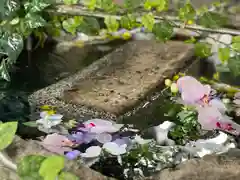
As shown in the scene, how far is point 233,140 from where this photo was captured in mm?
985

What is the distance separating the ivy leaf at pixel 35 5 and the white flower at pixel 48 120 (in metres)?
0.33

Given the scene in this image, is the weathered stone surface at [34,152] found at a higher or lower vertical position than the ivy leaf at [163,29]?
lower

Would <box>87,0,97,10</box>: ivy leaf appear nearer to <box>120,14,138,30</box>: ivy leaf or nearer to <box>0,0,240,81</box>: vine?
<box>0,0,240,81</box>: vine

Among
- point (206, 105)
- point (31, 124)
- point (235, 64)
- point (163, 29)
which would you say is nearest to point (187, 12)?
point (163, 29)

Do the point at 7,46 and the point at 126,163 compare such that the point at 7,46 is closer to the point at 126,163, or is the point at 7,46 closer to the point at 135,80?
the point at 135,80

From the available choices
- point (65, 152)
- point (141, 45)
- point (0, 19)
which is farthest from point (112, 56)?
point (65, 152)

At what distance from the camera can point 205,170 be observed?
2.69ft

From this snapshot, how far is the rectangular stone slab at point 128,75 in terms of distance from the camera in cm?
116

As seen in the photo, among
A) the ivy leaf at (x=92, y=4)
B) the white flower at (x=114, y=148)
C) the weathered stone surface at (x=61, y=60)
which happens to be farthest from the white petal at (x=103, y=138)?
the ivy leaf at (x=92, y=4)

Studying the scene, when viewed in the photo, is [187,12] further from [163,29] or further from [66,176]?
[66,176]

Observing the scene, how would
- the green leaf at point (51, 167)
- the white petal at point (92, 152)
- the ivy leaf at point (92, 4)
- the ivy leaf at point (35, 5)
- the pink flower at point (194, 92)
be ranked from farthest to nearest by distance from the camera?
the ivy leaf at point (92, 4)
the ivy leaf at point (35, 5)
the pink flower at point (194, 92)
the white petal at point (92, 152)
the green leaf at point (51, 167)

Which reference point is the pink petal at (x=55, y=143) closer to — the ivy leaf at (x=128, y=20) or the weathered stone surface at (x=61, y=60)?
the weathered stone surface at (x=61, y=60)

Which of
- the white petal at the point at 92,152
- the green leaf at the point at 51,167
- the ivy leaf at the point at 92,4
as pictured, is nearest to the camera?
the green leaf at the point at 51,167

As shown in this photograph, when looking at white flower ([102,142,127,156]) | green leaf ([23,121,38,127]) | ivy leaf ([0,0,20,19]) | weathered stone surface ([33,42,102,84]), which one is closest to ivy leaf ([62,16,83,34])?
weathered stone surface ([33,42,102,84])
